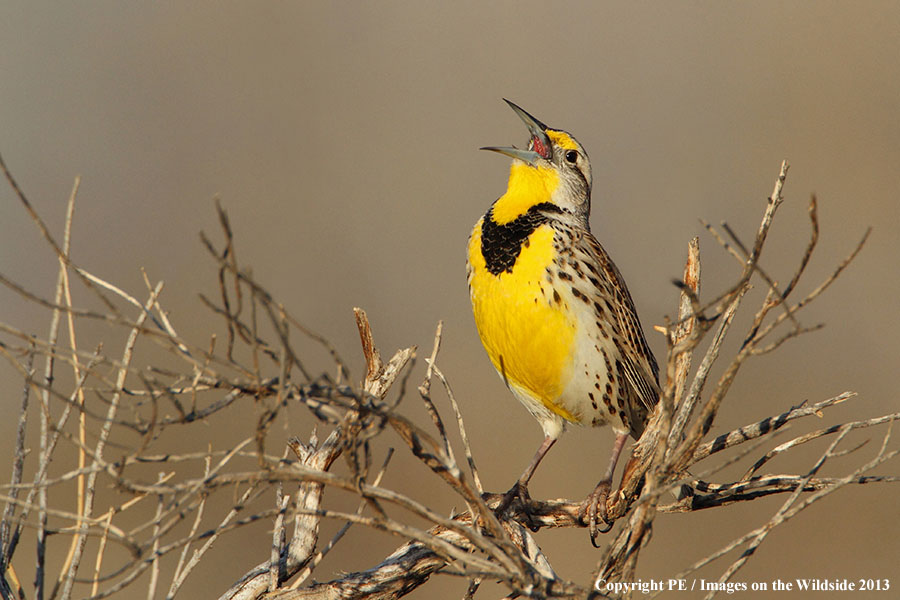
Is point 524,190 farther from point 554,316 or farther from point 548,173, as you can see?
point 554,316

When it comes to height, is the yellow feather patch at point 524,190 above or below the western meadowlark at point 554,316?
above

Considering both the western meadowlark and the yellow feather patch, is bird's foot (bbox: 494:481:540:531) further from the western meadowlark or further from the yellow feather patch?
the yellow feather patch

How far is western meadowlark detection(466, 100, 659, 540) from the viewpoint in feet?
8.74

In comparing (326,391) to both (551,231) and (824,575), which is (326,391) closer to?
(551,231)

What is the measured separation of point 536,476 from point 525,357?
2951 millimetres

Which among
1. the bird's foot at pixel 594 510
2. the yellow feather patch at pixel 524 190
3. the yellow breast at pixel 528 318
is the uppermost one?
the yellow feather patch at pixel 524 190

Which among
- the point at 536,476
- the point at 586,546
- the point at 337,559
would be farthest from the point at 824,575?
the point at 337,559

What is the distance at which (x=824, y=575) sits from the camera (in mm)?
5062

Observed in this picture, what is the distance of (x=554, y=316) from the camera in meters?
2.66

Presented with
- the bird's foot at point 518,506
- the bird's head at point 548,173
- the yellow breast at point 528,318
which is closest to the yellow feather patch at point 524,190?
the bird's head at point 548,173

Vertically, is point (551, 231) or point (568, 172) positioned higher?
point (568, 172)

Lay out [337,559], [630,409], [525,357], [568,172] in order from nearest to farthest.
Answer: [525,357] → [630,409] → [568,172] → [337,559]

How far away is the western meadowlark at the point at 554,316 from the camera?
2.66 m

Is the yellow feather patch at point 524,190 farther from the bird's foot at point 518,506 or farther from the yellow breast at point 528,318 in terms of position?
the bird's foot at point 518,506
